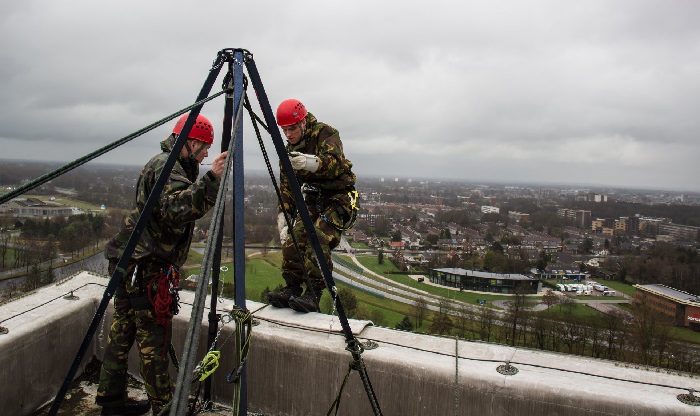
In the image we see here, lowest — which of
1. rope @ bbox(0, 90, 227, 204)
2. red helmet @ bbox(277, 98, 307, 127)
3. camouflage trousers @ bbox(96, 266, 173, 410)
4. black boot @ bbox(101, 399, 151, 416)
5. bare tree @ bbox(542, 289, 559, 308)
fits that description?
bare tree @ bbox(542, 289, 559, 308)

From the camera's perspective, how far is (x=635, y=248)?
80812 millimetres

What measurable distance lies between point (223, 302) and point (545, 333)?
3087 centimetres

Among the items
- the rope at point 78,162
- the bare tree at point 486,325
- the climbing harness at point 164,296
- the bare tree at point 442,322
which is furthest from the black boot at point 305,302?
the bare tree at point 486,325

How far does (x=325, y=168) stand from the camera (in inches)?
189

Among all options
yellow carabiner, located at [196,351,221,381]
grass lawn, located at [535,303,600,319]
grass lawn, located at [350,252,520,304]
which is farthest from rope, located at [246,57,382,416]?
grass lawn, located at [350,252,520,304]

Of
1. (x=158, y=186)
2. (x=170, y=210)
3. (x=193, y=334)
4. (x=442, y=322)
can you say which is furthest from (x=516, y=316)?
(x=193, y=334)

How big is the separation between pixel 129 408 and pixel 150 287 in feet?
3.82

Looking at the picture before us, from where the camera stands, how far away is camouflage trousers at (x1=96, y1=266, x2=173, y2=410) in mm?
3656

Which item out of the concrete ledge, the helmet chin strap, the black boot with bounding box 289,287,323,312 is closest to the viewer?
the concrete ledge

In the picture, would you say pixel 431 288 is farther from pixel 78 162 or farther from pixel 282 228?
pixel 78 162

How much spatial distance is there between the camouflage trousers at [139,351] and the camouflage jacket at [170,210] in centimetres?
29

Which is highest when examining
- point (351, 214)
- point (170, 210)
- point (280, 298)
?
point (170, 210)

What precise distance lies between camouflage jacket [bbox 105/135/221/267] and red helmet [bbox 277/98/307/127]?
4.24ft

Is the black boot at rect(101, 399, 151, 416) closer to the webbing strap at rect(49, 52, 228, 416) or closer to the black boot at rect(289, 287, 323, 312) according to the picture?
the webbing strap at rect(49, 52, 228, 416)
